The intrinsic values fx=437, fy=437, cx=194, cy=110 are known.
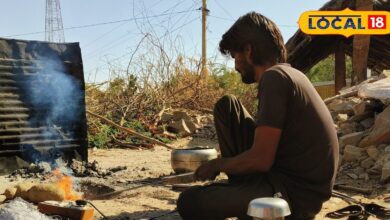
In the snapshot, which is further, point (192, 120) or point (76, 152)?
point (192, 120)

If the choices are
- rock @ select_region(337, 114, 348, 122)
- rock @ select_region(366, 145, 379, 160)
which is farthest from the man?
rock @ select_region(337, 114, 348, 122)

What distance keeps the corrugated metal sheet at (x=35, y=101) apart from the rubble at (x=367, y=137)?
364 cm

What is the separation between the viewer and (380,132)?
566 cm

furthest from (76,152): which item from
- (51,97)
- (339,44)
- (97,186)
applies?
(339,44)

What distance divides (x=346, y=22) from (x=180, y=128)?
186 inches

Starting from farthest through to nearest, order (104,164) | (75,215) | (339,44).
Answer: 1. (339,44)
2. (104,164)
3. (75,215)

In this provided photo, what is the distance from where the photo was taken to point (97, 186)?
4914 mm

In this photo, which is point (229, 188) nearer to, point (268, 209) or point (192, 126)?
point (268, 209)

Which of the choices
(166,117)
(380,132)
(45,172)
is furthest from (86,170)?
(166,117)

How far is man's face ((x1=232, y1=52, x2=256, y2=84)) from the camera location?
2668 millimetres

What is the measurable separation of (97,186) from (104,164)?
2124 mm

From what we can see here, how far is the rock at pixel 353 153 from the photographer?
578 centimetres

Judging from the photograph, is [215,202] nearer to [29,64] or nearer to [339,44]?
[29,64]

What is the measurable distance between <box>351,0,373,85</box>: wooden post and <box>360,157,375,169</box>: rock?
4.71 m
